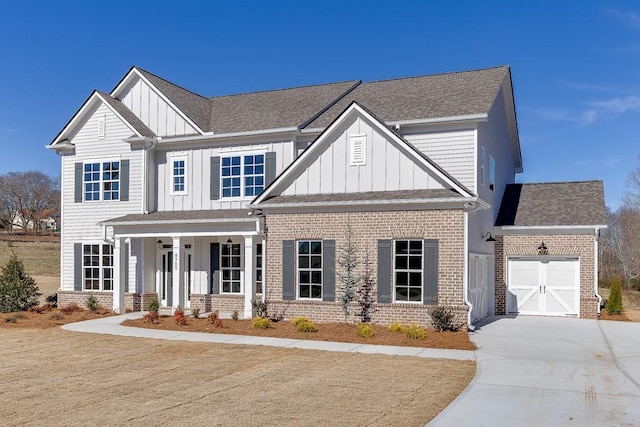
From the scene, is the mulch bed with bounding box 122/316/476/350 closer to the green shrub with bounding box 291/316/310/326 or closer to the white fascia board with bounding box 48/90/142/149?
the green shrub with bounding box 291/316/310/326

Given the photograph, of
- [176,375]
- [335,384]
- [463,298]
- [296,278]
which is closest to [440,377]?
[335,384]

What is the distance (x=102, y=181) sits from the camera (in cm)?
2283

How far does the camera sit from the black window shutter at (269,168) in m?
20.6

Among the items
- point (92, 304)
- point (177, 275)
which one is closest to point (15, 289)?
point (92, 304)

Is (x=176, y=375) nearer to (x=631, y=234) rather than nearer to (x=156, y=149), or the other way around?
(x=156, y=149)

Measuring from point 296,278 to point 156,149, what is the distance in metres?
8.33

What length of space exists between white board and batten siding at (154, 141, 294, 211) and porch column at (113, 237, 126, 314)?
219 centimetres

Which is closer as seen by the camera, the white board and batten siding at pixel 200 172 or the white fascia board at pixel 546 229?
the white fascia board at pixel 546 229

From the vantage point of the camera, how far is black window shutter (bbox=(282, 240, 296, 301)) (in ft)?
59.0

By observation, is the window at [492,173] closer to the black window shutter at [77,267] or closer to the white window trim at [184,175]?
the white window trim at [184,175]

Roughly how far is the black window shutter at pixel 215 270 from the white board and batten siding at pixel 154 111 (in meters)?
4.46

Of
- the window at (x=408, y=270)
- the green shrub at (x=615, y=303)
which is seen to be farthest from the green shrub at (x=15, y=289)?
the green shrub at (x=615, y=303)

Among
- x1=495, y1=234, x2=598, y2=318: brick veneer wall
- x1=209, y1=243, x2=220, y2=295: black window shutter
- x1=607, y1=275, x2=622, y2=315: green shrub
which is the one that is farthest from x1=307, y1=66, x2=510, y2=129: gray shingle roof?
x1=607, y1=275, x2=622, y2=315: green shrub

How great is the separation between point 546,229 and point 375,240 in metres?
7.16
